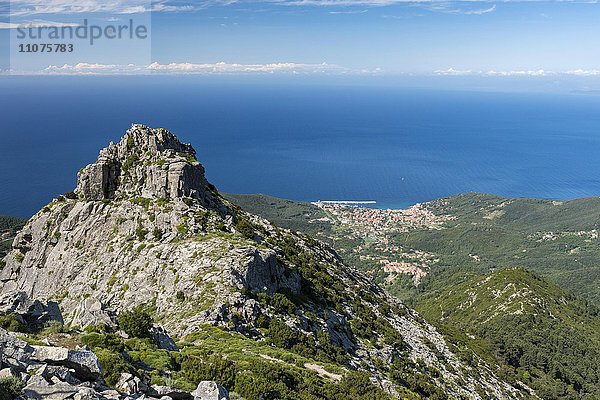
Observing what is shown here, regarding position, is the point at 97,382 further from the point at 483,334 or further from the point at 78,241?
the point at 483,334

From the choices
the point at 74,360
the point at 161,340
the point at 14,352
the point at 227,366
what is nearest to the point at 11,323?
the point at 14,352

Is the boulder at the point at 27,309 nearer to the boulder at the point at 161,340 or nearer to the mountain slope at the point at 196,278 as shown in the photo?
the mountain slope at the point at 196,278

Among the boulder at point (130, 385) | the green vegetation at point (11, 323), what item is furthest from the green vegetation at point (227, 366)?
the green vegetation at point (11, 323)

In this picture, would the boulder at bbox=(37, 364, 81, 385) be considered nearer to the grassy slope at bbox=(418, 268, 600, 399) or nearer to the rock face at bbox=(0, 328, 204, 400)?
the rock face at bbox=(0, 328, 204, 400)

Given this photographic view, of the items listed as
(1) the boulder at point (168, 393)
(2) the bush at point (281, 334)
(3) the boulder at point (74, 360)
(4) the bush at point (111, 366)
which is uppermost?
(3) the boulder at point (74, 360)

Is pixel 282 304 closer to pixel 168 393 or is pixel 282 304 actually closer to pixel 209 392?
pixel 209 392

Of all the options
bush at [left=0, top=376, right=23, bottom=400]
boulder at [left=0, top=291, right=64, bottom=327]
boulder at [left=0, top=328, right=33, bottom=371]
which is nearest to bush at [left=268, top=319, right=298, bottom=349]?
boulder at [left=0, top=291, right=64, bottom=327]
